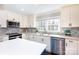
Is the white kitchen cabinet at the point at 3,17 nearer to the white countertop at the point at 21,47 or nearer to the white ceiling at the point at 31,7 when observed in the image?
the white ceiling at the point at 31,7

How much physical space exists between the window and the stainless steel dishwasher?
12 centimetres

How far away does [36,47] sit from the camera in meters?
0.98

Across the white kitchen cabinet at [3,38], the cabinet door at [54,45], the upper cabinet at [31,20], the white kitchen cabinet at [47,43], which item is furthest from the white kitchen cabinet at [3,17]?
the cabinet door at [54,45]

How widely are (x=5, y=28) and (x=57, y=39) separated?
0.61m

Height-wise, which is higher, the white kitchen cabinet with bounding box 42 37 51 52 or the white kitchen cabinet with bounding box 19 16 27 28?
the white kitchen cabinet with bounding box 19 16 27 28

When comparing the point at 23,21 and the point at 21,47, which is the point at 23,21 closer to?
the point at 23,21

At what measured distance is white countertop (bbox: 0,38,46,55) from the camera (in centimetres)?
91

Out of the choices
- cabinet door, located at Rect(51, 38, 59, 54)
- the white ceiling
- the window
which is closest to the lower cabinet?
cabinet door, located at Rect(51, 38, 59, 54)

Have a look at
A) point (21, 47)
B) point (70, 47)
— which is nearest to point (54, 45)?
point (70, 47)

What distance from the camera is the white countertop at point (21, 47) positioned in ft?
2.99

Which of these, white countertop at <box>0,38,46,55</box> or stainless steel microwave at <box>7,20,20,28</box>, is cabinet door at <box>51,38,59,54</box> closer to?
white countertop at <box>0,38,46,55</box>

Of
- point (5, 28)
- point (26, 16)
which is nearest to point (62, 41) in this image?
point (26, 16)
